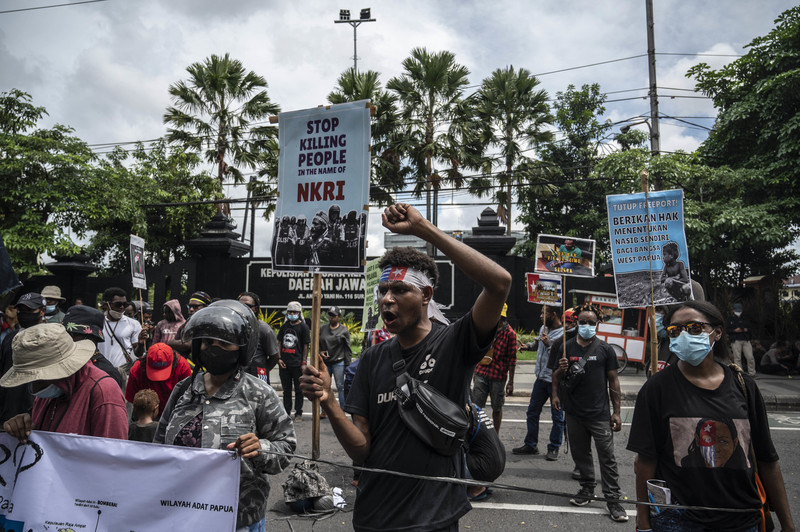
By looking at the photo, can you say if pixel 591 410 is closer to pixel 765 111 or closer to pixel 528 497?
pixel 528 497

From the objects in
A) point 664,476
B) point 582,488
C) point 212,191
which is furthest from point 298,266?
point 212,191

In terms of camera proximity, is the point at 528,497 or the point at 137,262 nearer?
the point at 528,497

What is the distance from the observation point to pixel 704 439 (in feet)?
8.16

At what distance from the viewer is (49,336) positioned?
8.84 feet

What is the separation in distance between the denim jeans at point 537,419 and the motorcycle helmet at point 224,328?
5.04 m

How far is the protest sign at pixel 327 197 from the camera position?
133 inches

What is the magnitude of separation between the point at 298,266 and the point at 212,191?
22.4 meters

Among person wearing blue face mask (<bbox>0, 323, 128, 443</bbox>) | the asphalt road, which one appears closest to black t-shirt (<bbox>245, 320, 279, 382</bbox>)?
the asphalt road

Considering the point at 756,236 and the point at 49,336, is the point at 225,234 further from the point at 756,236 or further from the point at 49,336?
the point at 49,336

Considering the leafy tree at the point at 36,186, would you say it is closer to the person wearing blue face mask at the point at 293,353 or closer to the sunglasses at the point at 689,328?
the person wearing blue face mask at the point at 293,353

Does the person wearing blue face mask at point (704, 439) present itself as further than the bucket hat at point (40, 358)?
No

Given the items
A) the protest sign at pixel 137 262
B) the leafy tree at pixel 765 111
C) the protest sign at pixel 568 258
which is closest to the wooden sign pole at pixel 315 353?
the protest sign at pixel 568 258

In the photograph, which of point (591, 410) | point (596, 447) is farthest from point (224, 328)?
point (596, 447)

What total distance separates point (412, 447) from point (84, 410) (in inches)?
65.5
